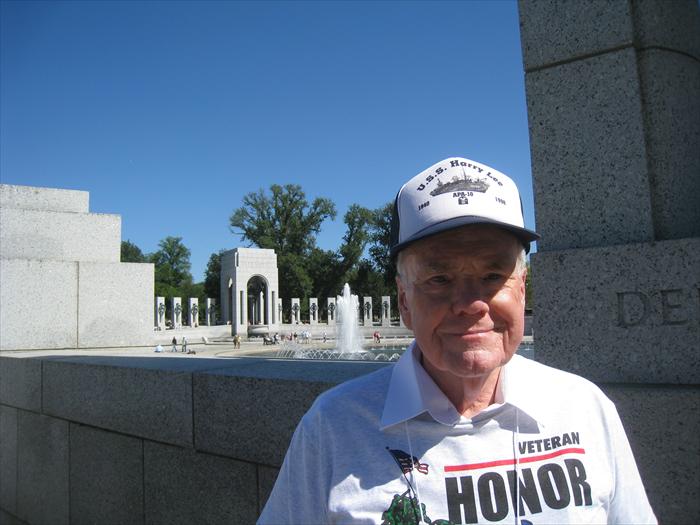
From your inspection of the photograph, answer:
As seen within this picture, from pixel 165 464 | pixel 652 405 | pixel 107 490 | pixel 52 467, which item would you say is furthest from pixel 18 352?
pixel 652 405

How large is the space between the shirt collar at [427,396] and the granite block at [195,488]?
6.03 ft

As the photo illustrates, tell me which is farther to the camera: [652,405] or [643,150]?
[643,150]

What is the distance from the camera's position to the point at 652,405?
2123mm

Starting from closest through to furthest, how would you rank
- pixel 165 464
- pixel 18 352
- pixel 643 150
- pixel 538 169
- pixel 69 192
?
1. pixel 643 150
2. pixel 538 169
3. pixel 165 464
4. pixel 18 352
5. pixel 69 192

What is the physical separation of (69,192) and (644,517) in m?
7.27

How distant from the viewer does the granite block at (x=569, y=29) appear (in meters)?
2.56

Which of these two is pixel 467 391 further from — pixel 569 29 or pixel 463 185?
pixel 569 29

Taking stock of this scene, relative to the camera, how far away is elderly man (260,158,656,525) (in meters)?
1.30

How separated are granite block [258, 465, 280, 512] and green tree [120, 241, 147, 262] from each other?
85.7 metres

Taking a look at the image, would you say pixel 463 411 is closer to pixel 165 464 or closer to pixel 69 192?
pixel 165 464

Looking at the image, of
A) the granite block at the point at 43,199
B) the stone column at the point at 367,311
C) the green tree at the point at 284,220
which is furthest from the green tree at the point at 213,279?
the granite block at the point at 43,199

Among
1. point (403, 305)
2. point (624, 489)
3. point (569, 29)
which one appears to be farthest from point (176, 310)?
point (624, 489)

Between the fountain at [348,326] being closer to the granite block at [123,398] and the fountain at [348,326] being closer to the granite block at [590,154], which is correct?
the granite block at [123,398]

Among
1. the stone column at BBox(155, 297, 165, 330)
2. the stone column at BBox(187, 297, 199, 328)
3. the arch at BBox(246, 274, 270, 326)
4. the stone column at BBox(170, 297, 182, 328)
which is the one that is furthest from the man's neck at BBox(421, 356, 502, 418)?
the arch at BBox(246, 274, 270, 326)
